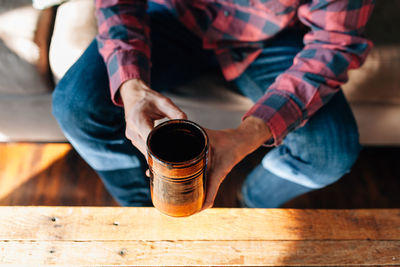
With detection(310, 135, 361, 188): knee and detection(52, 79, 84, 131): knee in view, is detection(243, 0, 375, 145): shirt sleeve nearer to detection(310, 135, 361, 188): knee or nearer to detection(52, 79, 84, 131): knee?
detection(310, 135, 361, 188): knee

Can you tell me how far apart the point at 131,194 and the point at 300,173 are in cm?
42

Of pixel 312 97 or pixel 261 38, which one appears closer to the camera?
pixel 312 97

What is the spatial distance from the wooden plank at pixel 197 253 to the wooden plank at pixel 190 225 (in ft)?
0.04

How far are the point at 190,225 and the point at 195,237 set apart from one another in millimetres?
25

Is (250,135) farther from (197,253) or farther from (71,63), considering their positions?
(71,63)

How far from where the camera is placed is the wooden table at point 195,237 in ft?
2.09

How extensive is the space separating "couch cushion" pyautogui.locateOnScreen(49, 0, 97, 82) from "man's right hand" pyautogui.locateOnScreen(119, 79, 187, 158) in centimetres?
34

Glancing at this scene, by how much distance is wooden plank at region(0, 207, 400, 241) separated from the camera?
0.66 meters

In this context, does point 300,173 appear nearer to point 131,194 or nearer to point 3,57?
point 131,194

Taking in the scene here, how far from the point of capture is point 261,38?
90 cm

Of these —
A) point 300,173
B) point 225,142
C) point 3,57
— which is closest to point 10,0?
A: point 3,57

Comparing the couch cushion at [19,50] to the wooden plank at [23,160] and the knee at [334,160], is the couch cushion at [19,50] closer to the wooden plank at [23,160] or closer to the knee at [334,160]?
the wooden plank at [23,160]

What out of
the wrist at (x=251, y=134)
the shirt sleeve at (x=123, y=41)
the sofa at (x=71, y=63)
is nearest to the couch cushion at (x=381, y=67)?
the sofa at (x=71, y=63)

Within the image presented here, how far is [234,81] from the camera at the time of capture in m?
0.96
